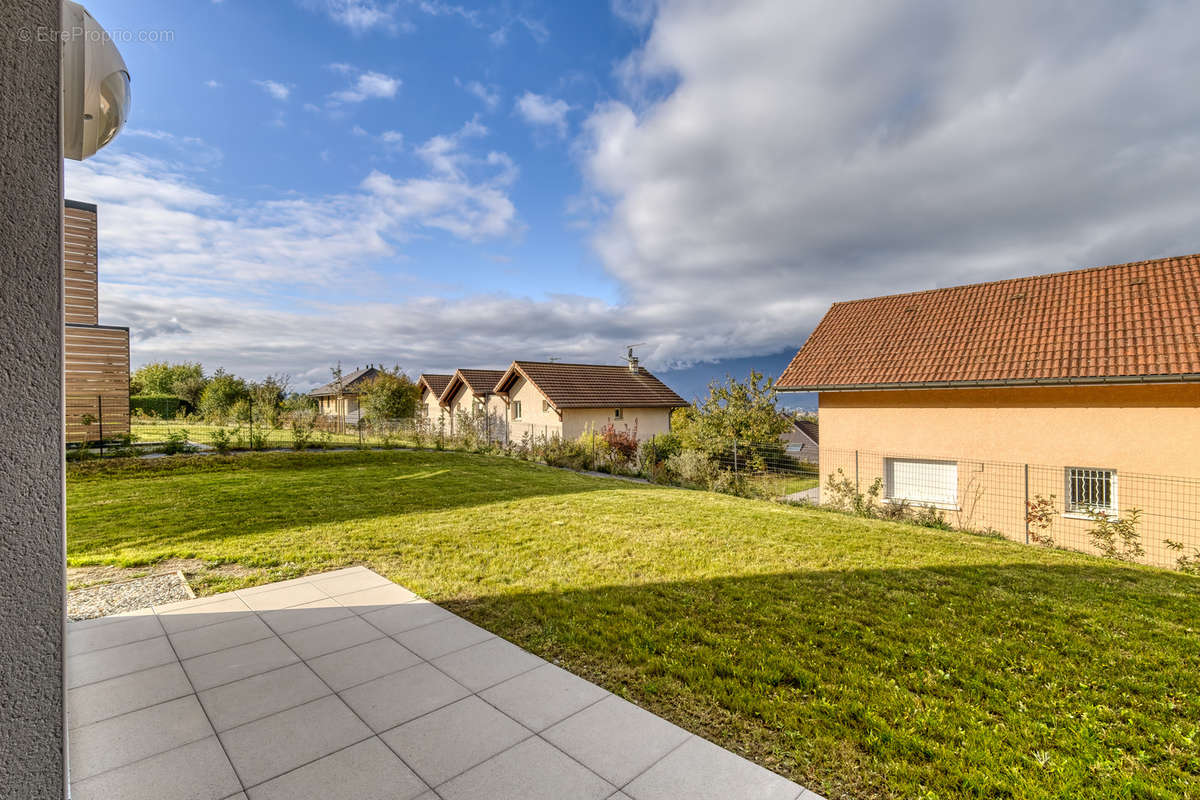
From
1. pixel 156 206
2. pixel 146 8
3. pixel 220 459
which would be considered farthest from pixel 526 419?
pixel 146 8

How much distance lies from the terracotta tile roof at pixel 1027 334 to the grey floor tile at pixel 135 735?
1253cm

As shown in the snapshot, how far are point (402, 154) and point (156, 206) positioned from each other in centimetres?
483

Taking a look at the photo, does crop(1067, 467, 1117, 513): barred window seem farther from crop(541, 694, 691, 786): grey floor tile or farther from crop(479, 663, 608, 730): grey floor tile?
crop(479, 663, 608, 730): grey floor tile

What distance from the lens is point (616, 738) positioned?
2398mm

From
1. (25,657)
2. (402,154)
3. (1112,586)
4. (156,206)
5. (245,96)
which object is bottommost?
(1112,586)

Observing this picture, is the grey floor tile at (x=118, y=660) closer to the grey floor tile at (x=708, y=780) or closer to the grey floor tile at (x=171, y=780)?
the grey floor tile at (x=171, y=780)

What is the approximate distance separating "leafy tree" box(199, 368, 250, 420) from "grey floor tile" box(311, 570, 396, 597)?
25775 mm

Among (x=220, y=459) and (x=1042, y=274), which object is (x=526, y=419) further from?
(x=1042, y=274)

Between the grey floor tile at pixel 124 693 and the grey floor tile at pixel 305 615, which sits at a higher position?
the grey floor tile at pixel 124 693

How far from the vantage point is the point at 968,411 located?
10367 mm

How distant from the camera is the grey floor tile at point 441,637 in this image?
3.32 metres

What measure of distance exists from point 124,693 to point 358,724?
60.5 inches

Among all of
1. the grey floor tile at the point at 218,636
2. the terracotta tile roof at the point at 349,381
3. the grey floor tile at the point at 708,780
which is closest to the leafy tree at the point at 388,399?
the terracotta tile roof at the point at 349,381

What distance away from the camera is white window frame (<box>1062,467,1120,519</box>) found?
8.80 m
